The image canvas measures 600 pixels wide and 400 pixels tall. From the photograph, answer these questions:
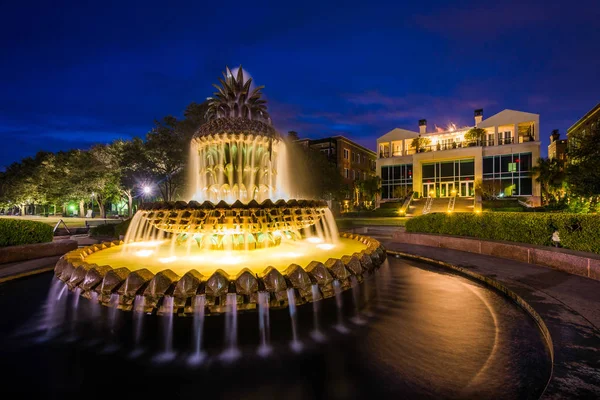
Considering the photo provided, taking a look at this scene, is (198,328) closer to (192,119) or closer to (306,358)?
(306,358)

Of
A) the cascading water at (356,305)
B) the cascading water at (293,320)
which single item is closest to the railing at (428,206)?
the cascading water at (356,305)

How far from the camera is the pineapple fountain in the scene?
183 inches

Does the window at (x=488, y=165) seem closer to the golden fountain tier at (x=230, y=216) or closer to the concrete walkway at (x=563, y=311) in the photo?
the concrete walkway at (x=563, y=311)

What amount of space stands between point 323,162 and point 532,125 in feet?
115

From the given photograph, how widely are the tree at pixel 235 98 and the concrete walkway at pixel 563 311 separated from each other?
765 cm

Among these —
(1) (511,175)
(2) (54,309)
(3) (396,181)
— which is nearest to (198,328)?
(2) (54,309)

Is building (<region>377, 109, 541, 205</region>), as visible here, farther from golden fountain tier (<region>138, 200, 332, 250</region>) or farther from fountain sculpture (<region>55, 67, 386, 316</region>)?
golden fountain tier (<region>138, 200, 332, 250</region>)

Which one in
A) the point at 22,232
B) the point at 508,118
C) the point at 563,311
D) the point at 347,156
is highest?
the point at 508,118

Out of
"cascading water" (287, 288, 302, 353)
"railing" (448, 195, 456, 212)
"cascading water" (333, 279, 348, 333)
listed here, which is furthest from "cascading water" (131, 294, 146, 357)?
"railing" (448, 195, 456, 212)

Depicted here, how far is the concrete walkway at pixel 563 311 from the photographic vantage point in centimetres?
284

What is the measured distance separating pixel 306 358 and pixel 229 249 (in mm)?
4396

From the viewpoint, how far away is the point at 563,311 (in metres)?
4.68

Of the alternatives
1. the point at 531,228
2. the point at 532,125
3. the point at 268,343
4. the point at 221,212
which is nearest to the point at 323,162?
the point at 531,228

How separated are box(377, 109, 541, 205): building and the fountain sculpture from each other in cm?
4373
